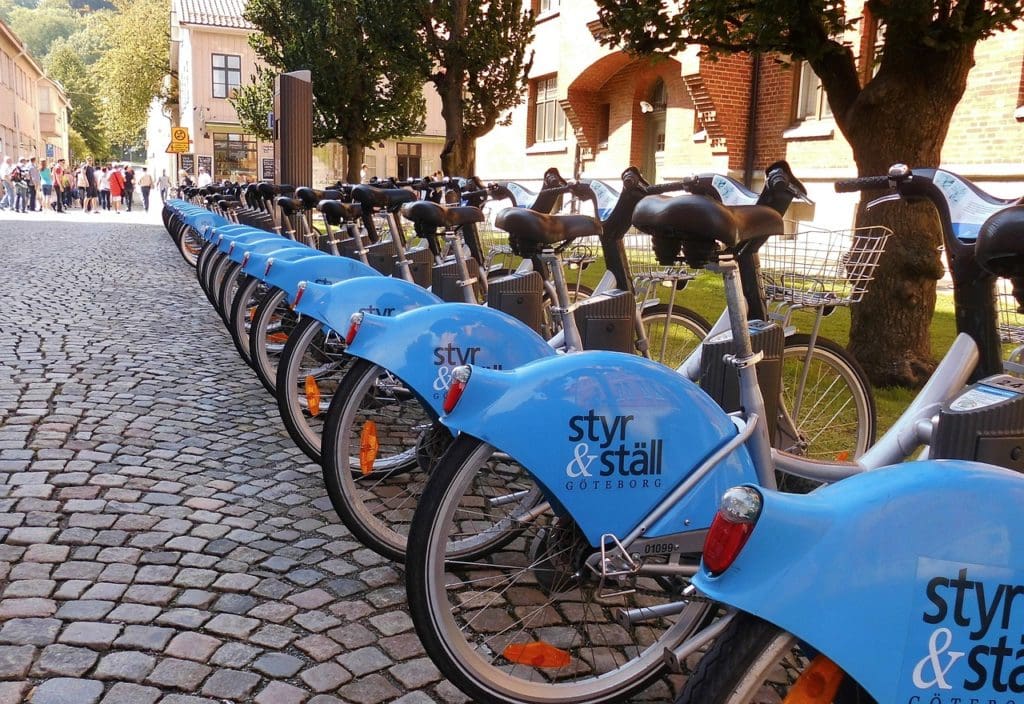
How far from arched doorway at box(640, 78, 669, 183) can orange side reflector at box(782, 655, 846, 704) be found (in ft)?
60.4

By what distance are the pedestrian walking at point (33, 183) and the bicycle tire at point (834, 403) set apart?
1287 inches

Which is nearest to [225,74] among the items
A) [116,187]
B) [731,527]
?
[116,187]

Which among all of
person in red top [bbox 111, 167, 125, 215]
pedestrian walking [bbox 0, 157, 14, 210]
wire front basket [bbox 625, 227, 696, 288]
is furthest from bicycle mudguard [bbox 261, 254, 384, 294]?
person in red top [bbox 111, 167, 125, 215]

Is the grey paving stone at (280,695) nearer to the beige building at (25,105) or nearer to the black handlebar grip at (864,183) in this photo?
the black handlebar grip at (864,183)

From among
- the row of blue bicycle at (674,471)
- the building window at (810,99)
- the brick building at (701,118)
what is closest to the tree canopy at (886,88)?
the brick building at (701,118)

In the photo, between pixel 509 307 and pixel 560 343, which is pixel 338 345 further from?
pixel 560 343

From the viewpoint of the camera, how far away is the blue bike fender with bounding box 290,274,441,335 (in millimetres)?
3803

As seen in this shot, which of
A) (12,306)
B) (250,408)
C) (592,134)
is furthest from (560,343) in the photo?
(592,134)

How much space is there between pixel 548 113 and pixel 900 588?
882 inches

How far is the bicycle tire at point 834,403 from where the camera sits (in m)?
3.83

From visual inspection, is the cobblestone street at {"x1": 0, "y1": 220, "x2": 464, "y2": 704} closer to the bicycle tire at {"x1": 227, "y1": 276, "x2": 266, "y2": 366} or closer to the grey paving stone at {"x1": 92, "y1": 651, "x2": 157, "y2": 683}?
the grey paving stone at {"x1": 92, "y1": 651, "x2": 157, "y2": 683}

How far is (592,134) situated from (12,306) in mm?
14600

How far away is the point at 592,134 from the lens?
69.3ft

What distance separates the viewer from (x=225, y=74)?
41062 millimetres
